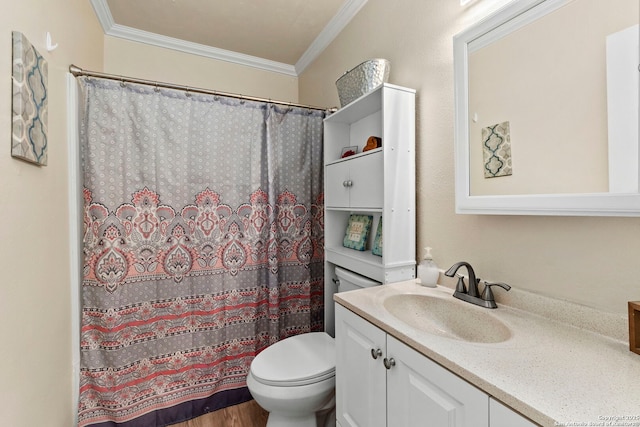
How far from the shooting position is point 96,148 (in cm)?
146

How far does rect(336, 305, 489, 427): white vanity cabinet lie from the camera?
2.11 feet

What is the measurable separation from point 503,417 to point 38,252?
60.6 inches

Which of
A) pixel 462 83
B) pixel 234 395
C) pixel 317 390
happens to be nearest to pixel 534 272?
pixel 462 83

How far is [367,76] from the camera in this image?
4.66 ft

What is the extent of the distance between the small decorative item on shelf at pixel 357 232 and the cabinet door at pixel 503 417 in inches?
44.2

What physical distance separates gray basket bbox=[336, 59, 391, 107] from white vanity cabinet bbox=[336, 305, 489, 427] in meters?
1.08

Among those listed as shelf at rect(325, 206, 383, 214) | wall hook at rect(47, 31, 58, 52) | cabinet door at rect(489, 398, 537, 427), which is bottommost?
cabinet door at rect(489, 398, 537, 427)

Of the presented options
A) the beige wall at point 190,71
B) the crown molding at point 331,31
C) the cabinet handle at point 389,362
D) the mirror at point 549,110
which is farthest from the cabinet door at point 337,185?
the beige wall at point 190,71

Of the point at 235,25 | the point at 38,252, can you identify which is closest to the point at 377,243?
the point at 38,252

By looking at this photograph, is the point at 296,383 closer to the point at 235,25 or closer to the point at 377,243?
the point at 377,243

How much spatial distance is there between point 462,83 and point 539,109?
11.6 inches

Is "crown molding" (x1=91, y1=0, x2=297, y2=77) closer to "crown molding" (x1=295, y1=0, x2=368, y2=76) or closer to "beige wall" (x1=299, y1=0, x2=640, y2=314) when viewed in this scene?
"crown molding" (x1=295, y1=0, x2=368, y2=76)

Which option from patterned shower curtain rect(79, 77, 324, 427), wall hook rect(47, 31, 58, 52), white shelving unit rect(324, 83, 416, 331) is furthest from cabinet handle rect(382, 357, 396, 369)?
wall hook rect(47, 31, 58, 52)

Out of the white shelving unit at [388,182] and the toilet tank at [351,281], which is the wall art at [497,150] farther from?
the toilet tank at [351,281]
